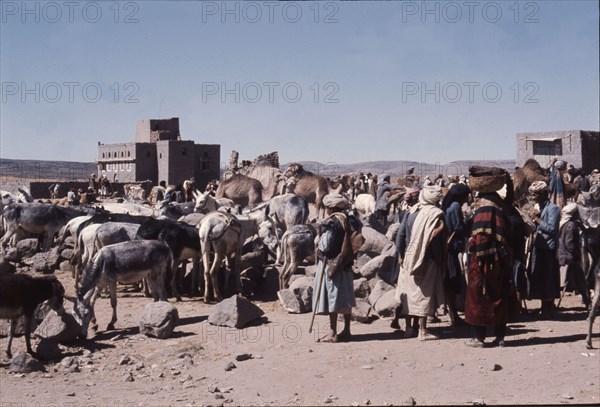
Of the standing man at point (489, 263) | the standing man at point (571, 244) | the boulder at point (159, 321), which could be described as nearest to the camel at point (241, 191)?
the boulder at point (159, 321)

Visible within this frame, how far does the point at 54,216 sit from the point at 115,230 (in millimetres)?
4650

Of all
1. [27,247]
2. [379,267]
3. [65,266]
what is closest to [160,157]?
[27,247]

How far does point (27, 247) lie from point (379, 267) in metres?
9.15

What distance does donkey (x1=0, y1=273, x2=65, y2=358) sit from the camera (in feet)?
28.7

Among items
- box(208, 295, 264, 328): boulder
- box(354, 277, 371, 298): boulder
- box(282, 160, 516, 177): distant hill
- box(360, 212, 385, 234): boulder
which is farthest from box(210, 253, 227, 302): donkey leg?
box(282, 160, 516, 177): distant hill

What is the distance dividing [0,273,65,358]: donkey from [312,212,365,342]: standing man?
11.3 ft

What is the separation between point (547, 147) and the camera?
3366 cm

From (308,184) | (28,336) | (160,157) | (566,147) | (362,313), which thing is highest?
(160,157)

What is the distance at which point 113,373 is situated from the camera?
8.30 metres

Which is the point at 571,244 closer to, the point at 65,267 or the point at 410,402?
the point at 410,402

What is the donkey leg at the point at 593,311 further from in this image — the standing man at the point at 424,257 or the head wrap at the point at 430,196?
the head wrap at the point at 430,196

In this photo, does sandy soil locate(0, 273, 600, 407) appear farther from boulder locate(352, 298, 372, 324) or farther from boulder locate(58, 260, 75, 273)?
boulder locate(58, 260, 75, 273)

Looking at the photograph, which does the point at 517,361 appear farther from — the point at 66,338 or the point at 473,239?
the point at 66,338

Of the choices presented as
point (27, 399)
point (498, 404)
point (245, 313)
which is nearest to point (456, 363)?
point (498, 404)
